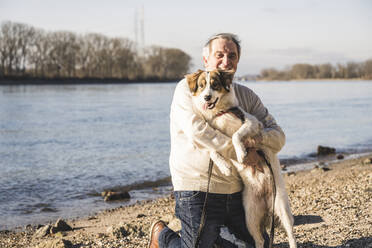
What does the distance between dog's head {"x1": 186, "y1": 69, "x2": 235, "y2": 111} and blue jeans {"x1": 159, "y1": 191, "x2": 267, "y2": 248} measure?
2.70ft

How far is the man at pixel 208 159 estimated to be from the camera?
351cm

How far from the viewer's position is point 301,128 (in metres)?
22.9

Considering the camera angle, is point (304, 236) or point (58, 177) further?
point (58, 177)

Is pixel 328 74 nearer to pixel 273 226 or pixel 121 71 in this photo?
pixel 121 71

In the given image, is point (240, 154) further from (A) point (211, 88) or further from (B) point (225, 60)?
(B) point (225, 60)

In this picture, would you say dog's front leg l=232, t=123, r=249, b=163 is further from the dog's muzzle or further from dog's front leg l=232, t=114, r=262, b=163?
the dog's muzzle

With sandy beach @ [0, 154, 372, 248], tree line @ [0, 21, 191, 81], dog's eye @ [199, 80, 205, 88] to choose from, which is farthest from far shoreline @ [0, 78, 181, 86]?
dog's eye @ [199, 80, 205, 88]

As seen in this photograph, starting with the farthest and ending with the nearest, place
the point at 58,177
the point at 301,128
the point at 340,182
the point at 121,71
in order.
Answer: the point at 121,71 < the point at 301,128 < the point at 58,177 < the point at 340,182

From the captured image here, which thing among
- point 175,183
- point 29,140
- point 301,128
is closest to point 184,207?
point 175,183

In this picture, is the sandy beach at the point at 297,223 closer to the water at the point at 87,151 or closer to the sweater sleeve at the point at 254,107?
the water at the point at 87,151

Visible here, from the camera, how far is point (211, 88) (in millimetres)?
3488

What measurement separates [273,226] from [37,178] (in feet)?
32.9

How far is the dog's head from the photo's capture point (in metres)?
3.50

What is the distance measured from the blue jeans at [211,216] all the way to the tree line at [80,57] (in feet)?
270
